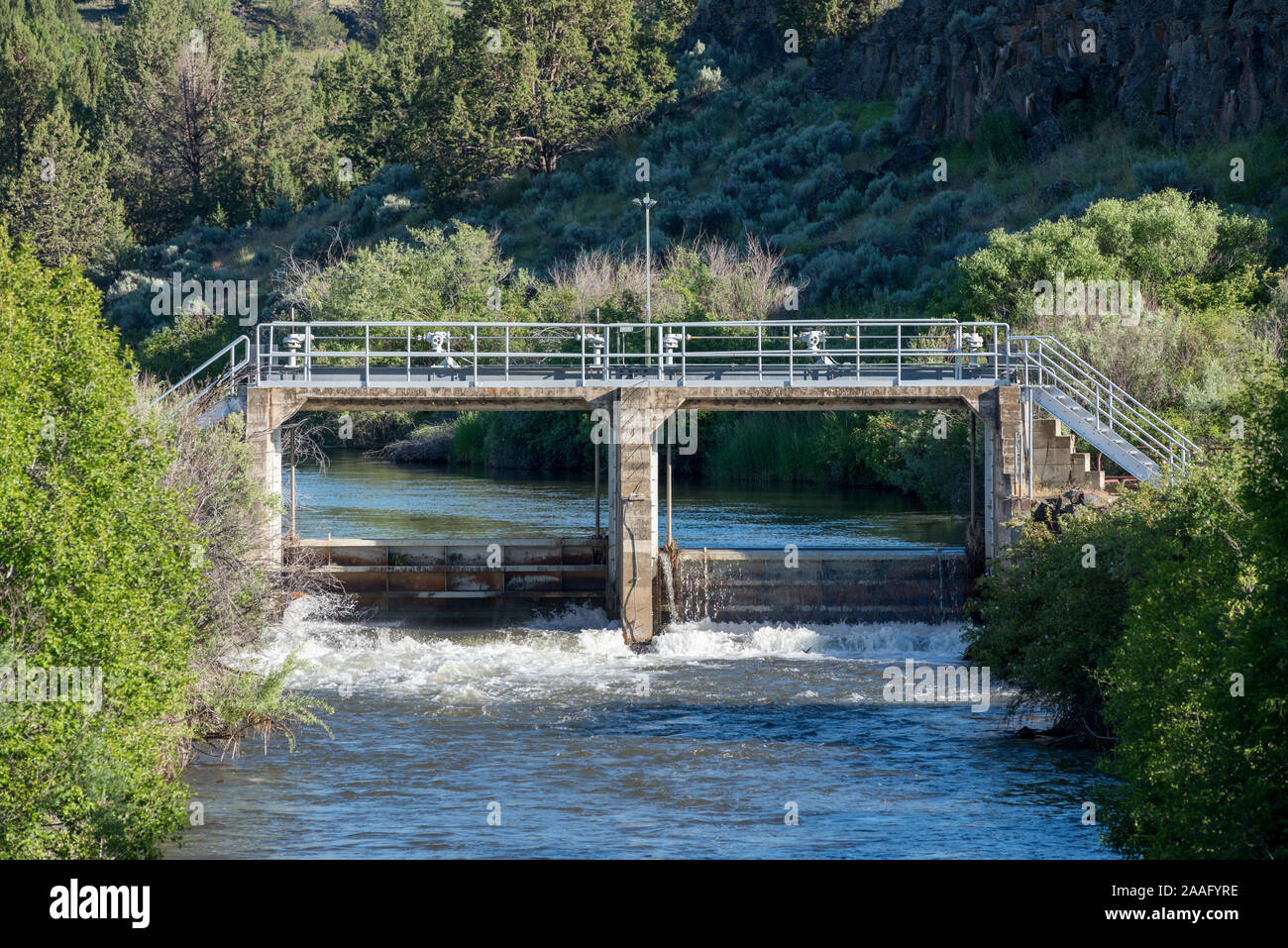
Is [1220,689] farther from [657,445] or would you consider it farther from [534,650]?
[657,445]

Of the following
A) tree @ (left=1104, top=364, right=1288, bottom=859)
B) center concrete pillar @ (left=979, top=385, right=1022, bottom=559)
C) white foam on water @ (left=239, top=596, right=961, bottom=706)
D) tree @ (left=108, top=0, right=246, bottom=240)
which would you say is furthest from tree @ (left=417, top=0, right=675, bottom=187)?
tree @ (left=1104, top=364, right=1288, bottom=859)

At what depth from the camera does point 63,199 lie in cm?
8975

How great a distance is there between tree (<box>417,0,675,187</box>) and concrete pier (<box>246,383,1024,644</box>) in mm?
54503

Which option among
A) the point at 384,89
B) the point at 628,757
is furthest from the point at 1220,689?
the point at 384,89

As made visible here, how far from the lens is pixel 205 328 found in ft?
255

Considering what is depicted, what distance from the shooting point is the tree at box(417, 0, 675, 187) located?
83.3 m

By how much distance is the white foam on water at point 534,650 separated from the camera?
2738 cm

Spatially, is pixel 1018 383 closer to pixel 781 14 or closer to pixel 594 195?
pixel 594 195

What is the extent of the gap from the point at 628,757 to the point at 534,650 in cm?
850

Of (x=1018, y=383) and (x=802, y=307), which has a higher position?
(x=802, y=307)

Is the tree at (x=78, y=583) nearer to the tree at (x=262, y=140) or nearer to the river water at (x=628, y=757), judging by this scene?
the river water at (x=628, y=757)

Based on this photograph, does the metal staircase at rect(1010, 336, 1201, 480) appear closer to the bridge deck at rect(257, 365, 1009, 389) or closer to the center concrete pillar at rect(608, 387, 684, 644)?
the bridge deck at rect(257, 365, 1009, 389)
